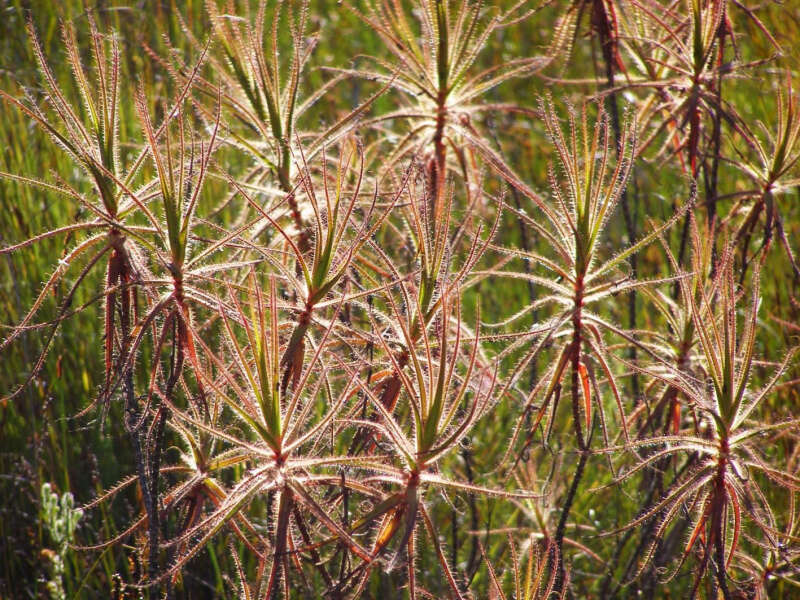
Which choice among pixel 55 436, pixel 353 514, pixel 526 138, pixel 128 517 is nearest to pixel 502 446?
pixel 353 514

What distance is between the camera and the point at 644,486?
2.68 metres

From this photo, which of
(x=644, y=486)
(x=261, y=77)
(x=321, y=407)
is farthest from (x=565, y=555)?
(x=261, y=77)

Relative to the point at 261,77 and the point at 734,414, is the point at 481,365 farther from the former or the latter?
the point at 261,77

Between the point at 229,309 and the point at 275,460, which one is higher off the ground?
the point at 229,309

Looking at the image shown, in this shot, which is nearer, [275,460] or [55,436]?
[275,460]

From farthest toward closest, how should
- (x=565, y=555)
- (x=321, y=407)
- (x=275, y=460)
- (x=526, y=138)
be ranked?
(x=526, y=138)
(x=321, y=407)
(x=565, y=555)
(x=275, y=460)

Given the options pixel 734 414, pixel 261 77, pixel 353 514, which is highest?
pixel 261 77

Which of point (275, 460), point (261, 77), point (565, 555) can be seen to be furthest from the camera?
point (565, 555)

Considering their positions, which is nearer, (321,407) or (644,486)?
(644,486)

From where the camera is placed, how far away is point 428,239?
1.57 meters

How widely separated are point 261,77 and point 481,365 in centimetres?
81

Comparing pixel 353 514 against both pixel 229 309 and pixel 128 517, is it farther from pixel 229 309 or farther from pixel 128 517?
pixel 229 309

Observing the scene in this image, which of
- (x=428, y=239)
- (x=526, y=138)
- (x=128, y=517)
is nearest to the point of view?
(x=428, y=239)

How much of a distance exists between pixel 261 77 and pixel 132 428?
811 mm
